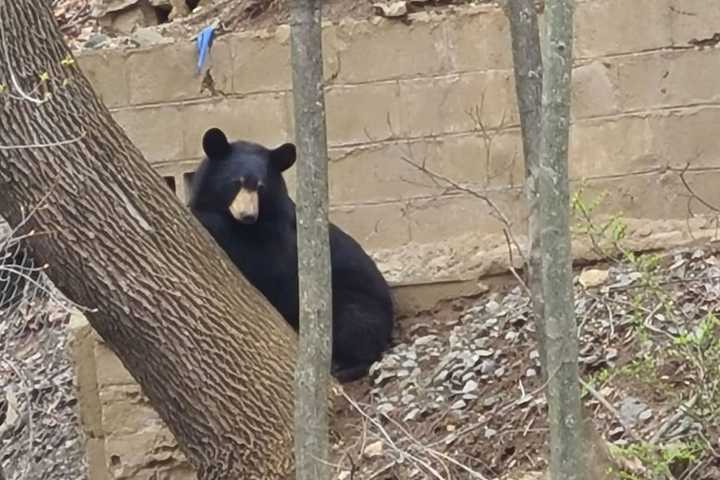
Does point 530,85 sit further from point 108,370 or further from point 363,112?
point 108,370

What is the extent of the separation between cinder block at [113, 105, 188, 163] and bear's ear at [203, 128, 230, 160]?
1.18 feet

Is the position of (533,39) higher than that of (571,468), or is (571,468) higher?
(533,39)

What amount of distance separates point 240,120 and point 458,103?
1.14 metres

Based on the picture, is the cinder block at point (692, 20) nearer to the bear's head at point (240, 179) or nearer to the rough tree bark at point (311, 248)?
the bear's head at point (240, 179)

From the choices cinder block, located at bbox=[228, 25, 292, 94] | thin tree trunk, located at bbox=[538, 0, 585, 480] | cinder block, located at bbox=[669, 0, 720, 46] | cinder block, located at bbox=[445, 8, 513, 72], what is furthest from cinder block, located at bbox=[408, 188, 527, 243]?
thin tree trunk, located at bbox=[538, 0, 585, 480]

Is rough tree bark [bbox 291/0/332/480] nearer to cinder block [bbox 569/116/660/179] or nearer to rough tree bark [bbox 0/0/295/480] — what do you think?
rough tree bark [bbox 0/0/295/480]

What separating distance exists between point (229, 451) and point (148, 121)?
2.68 meters

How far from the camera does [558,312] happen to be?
4.38m

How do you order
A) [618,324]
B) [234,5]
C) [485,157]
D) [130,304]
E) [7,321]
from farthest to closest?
[7,321] → [234,5] → [485,157] → [618,324] → [130,304]

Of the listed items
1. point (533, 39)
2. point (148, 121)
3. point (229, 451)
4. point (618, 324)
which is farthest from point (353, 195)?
point (533, 39)

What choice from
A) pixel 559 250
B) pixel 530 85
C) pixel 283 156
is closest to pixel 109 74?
pixel 283 156

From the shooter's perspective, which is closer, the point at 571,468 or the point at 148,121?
the point at 571,468

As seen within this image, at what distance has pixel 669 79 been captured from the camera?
7.79 metres

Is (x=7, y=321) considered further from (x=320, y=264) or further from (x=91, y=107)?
(x=320, y=264)
